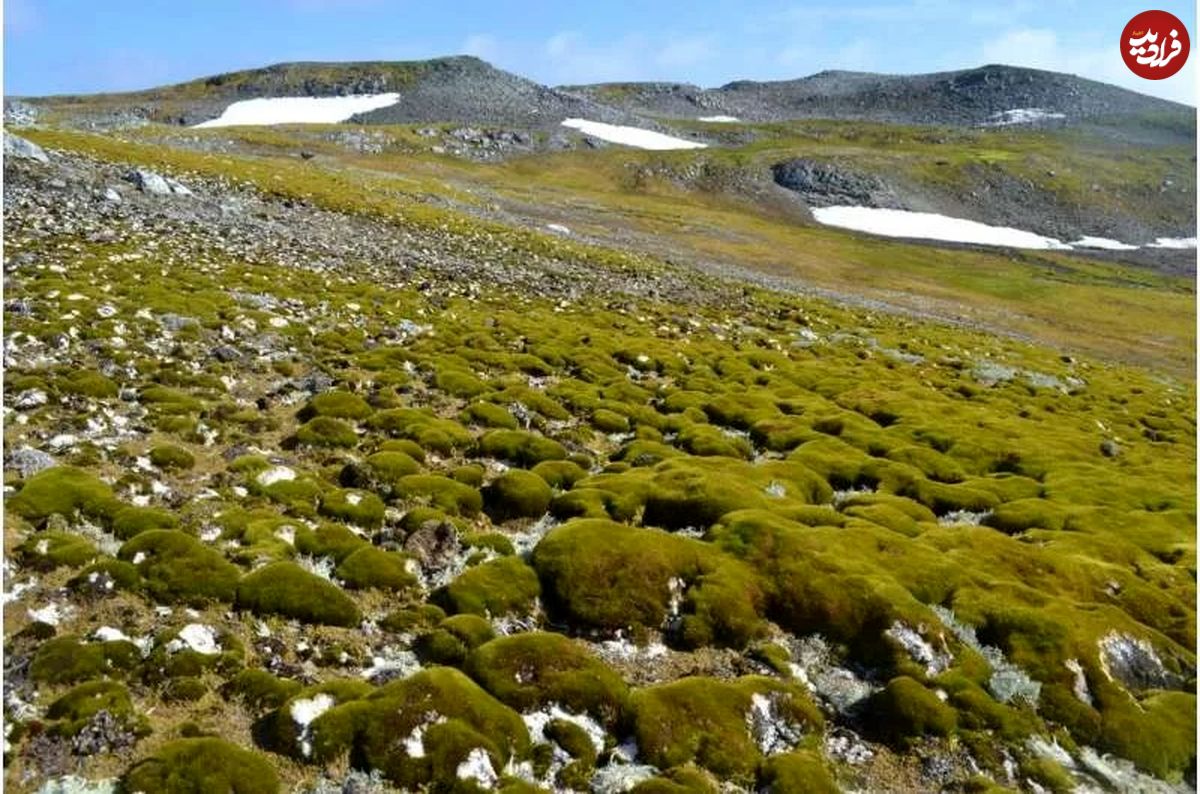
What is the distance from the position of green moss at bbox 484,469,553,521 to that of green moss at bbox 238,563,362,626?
18.8 feet

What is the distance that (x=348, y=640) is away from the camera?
44.7ft

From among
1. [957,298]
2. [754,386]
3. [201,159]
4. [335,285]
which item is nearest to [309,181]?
[201,159]

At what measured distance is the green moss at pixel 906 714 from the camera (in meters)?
13.5

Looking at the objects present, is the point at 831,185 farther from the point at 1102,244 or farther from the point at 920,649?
the point at 920,649

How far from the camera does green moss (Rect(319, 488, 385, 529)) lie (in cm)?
1770

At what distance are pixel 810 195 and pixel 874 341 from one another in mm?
133156

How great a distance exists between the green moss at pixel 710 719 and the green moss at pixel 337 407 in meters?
13.5

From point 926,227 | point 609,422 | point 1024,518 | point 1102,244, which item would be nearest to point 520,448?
point 609,422

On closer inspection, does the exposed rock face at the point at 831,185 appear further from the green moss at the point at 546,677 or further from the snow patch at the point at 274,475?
the green moss at the point at 546,677

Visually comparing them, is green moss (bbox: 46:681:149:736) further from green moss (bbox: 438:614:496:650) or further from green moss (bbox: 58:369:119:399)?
green moss (bbox: 58:369:119:399)

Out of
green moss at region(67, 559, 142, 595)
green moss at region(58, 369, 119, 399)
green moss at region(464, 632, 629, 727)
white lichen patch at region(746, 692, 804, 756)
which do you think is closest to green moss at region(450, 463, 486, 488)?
green moss at region(464, 632, 629, 727)

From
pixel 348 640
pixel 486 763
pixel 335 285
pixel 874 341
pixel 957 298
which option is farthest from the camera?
pixel 957 298

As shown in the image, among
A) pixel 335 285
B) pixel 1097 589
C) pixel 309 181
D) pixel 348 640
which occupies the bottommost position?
pixel 1097 589

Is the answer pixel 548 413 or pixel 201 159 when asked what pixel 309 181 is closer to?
pixel 201 159
